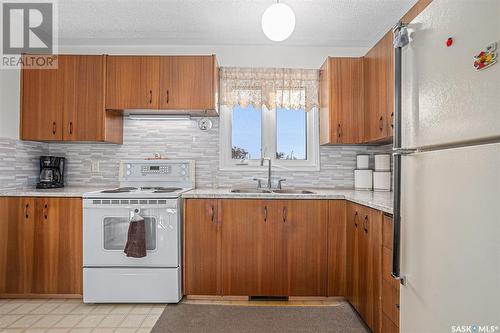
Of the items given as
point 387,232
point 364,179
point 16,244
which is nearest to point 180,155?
point 16,244

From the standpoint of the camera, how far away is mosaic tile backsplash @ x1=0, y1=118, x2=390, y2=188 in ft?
10.3

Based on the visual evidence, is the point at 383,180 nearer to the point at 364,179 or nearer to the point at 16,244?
the point at 364,179

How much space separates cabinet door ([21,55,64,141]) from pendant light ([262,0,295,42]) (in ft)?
6.85

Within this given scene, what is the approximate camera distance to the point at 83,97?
2814 mm

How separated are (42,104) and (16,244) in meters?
1.29

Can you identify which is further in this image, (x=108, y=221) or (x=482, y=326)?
(x=108, y=221)

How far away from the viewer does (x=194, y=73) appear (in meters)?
2.79

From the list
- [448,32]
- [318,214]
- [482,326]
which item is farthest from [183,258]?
[448,32]

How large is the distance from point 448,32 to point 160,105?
7.74ft

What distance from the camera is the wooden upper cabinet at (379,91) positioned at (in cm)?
212

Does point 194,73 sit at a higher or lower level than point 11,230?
higher

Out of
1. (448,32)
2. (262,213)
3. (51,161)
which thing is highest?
(448,32)

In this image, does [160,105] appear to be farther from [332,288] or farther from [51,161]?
[332,288]

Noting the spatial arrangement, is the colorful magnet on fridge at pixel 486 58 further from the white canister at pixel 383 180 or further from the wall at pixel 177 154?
the wall at pixel 177 154
